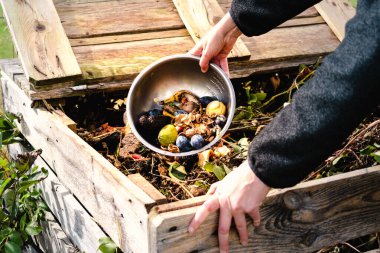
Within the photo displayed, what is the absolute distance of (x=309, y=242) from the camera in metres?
1.96

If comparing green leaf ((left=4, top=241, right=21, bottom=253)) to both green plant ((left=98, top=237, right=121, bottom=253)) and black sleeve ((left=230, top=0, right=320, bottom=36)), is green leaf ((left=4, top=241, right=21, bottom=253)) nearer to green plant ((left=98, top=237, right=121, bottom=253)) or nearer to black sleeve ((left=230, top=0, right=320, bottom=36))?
green plant ((left=98, top=237, right=121, bottom=253))

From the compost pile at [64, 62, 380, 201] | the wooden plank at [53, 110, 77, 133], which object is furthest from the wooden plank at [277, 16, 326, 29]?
the wooden plank at [53, 110, 77, 133]

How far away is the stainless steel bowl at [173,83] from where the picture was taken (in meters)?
2.43

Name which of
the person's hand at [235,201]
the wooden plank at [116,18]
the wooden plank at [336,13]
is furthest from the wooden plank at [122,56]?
the person's hand at [235,201]

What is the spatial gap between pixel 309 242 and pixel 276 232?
0.51 ft

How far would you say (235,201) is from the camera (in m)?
1.60

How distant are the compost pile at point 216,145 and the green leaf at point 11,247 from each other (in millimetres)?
550

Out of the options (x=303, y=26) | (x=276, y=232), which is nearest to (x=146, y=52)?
(x=303, y=26)

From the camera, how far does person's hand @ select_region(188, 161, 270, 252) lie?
1.57 meters

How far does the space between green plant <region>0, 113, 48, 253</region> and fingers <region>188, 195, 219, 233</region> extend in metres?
1.13

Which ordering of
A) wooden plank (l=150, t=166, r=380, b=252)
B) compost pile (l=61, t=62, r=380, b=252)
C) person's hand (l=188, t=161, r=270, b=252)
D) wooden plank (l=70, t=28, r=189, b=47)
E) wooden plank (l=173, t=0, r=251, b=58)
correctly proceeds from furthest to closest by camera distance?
wooden plank (l=173, t=0, r=251, b=58)
wooden plank (l=70, t=28, r=189, b=47)
compost pile (l=61, t=62, r=380, b=252)
wooden plank (l=150, t=166, r=380, b=252)
person's hand (l=188, t=161, r=270, b=252)

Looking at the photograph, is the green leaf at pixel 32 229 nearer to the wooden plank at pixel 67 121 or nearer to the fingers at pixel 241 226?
the wooden plank at pixel 67 121

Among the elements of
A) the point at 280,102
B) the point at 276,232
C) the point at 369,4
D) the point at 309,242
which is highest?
the point at 369,4

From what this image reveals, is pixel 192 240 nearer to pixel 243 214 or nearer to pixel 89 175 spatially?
pixel 243 214
